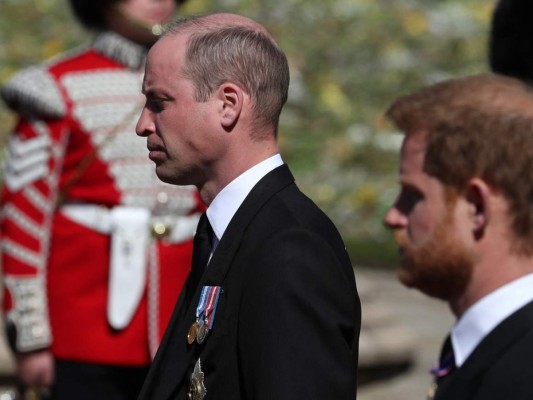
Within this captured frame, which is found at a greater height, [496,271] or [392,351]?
[496,271]

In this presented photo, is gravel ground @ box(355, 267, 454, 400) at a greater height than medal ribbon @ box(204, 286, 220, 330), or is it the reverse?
medal ribbon @ box(204, 286, 220, 330)

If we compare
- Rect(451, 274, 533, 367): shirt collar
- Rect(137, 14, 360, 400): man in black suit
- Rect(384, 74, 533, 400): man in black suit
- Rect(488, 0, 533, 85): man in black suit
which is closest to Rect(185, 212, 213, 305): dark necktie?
Rect(137, 14, 360, 400): man in black suit

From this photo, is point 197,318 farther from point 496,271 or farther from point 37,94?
point 37,94

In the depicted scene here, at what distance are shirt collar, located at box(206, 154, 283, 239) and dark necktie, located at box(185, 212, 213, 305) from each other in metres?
0.05

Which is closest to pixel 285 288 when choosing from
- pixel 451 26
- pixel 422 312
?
pixel 422 312

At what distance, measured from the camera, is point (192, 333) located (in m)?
2.66

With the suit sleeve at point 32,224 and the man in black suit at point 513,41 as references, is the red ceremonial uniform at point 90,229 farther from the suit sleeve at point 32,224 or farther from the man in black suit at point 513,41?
the man in black suit at point 513,41

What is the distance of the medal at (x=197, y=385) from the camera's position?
260 cm

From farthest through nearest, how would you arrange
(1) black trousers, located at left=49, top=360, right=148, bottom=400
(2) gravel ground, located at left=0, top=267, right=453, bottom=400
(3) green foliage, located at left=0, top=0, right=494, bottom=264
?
1. (3) green foliage, located at left=0, top=0, right=494, bottom=264
2. (2) gravel ground, located at left=0, top=267, right=453, bottom=400
3. (1) black trousers, located at left=49, top=360, right=148, bottom=400

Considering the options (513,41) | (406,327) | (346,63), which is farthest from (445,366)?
(346,63)

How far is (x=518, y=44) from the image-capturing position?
4.53 meters

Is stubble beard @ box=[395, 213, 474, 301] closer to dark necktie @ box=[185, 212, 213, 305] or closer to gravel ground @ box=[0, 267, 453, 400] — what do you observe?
dark necktie @ box=[185, 212, 213, 305]

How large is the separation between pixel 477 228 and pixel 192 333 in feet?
1.68

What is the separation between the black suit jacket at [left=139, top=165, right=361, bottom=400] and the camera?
250cm
